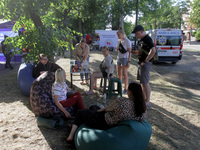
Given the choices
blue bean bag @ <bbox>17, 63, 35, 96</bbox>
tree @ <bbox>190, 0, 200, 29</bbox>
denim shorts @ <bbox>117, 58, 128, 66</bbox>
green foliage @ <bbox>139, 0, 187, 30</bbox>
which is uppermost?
green foliage @ <bbox>139, 0, 187, 30</bbox>

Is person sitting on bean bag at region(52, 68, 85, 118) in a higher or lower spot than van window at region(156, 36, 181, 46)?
lower

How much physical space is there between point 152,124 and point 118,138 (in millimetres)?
1684

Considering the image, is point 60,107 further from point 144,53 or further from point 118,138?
point 144,53

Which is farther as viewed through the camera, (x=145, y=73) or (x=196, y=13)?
(x=196, y=13)

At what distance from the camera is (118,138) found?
2.56m

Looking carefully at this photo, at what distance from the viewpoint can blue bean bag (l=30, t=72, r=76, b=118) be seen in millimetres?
3682

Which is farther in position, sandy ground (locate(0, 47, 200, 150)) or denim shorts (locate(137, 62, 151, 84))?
denim shorts (locate(137, 62, 151, 84))

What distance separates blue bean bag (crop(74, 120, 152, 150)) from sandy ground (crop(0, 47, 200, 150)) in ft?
1.67

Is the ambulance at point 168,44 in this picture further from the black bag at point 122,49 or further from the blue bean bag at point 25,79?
the blue bean bag at point 25,79

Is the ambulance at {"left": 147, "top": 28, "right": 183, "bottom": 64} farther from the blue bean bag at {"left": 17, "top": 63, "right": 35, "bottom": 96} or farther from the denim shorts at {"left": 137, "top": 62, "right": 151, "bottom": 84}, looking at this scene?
the blue bean bag at {"left": 17, "top": 63, "right": 35, "bottom": 96}

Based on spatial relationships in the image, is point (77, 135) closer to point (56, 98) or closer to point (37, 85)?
point (56, 98)

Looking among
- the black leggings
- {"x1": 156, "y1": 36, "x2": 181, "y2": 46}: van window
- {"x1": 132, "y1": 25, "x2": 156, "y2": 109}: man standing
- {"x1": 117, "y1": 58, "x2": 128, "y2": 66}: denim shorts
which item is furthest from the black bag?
{"x1": 156, "y1": 36, "x2": 181, "y2": 46}: van window

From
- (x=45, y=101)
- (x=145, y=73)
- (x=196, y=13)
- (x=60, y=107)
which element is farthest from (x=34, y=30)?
(x=196, y=13)

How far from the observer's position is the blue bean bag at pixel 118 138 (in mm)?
2545
